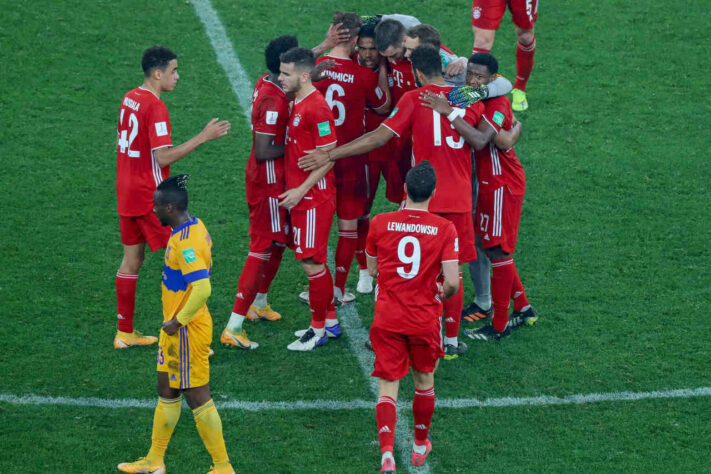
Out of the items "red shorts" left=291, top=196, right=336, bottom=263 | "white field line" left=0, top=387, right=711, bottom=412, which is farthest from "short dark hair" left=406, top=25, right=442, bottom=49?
"white field line" left=0, top=387, right=711, bottom=412

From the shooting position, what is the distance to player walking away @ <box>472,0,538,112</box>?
409 inches

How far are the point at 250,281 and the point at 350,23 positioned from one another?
7.37 feet

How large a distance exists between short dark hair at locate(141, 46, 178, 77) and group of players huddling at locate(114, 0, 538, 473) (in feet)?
0.04

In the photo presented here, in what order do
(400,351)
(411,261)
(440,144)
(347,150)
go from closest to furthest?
(411,261), (400,351), (440,144), (347,150)

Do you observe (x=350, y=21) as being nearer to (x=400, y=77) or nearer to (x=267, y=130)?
(x=400, y=77)

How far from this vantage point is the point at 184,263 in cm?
575

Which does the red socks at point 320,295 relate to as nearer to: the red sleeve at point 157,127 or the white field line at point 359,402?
the white field line at point 359,402

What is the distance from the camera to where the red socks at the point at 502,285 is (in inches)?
301

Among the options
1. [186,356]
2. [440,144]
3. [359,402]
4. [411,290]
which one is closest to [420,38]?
[440,144]

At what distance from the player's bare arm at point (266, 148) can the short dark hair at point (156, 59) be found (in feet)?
2.89

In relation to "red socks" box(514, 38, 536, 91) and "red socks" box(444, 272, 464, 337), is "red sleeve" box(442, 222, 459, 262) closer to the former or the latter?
"red socks" box(444, 272, 464, 337)

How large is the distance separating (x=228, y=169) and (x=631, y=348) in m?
4.75

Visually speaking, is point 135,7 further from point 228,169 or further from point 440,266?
point 440,266

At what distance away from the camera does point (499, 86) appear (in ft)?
24.1
